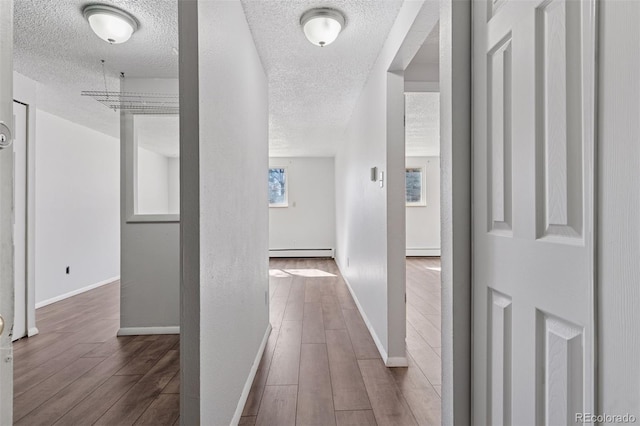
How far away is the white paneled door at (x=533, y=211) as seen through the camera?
74 cm

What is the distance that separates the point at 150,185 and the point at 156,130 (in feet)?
1.60

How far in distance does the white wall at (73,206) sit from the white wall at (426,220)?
6188 mm

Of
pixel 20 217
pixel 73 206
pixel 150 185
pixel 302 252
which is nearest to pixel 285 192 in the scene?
pixel 302 252

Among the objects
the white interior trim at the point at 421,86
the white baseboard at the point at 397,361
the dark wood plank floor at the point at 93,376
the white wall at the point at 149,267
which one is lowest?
the dark wood plank floor at the point at 93,376

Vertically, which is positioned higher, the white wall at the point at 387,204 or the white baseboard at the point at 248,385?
the white wall at the point at 387,204

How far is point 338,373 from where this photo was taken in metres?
2.19

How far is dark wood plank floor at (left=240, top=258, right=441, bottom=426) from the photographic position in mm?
1738

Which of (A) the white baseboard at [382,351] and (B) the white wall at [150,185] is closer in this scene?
(A) the white baseboard at [382,351]

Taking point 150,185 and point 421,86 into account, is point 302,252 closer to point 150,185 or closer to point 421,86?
point 150,185

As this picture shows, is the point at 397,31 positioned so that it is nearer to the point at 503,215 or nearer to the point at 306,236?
the point at 503,215

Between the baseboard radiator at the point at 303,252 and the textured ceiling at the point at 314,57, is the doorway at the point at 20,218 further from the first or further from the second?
the baseboard radiator at the point at 303,252

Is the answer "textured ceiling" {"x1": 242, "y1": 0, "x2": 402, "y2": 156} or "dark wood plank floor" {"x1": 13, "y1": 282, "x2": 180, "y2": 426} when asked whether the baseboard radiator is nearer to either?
"textured ceiling" {"x1": 242, "y1": 0, "x2": 402, "y2": 156}

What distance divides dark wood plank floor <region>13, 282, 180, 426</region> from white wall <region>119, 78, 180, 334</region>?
159mm

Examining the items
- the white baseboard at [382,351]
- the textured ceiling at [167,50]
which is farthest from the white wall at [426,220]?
the white baseboard at [382,351]
